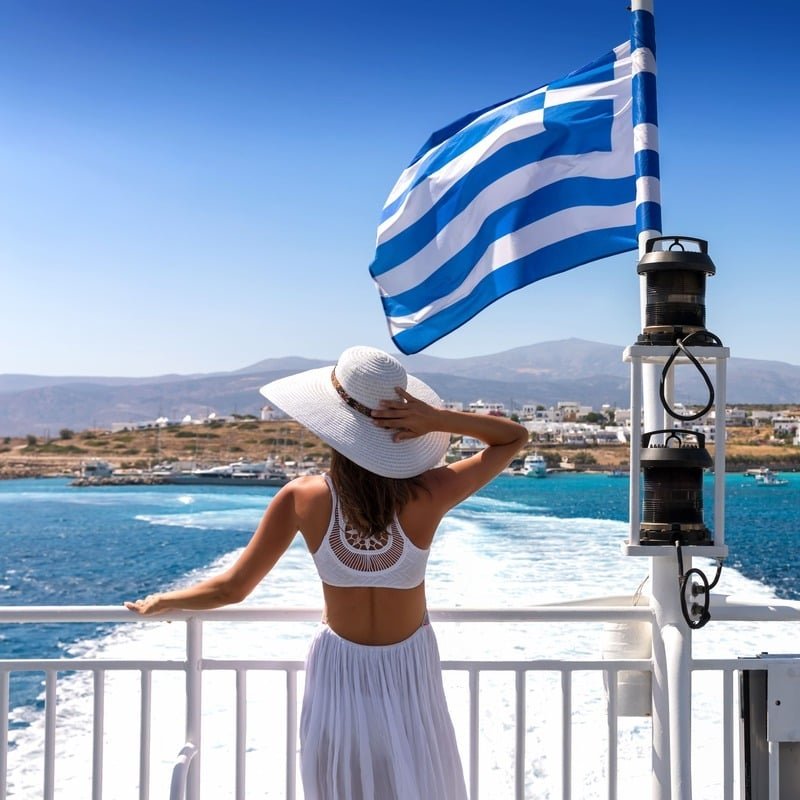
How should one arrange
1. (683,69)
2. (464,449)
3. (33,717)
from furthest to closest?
(683,69)
(464,449)
(33,717)

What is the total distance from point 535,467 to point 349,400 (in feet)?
176

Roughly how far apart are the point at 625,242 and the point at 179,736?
615cm

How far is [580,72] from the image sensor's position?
131 inches

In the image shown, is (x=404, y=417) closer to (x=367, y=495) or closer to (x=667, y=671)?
(x=367, y=495)

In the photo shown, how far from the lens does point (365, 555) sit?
186 centimetres

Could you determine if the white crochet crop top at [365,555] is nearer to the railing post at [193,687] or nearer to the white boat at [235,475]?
the railing post at [193,687]

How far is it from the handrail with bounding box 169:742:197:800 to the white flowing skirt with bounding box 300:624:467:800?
354mm

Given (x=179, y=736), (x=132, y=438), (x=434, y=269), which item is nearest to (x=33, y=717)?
(x=179, y=736)

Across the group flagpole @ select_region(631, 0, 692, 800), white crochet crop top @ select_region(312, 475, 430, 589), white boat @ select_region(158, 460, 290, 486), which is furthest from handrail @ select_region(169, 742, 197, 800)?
white boat @ select_region(158, 460, 290, 486)

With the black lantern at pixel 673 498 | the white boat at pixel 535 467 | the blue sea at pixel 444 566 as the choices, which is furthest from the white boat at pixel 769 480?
the black lantern at pixel 673 498

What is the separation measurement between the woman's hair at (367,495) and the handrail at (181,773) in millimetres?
753

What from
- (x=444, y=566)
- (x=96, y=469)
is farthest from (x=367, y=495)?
(x=96, y=469)

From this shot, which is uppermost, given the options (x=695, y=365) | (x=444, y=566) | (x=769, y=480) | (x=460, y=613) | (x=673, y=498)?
(x=695, y=365)

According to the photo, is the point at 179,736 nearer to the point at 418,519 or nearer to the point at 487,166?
the point at 487,166
